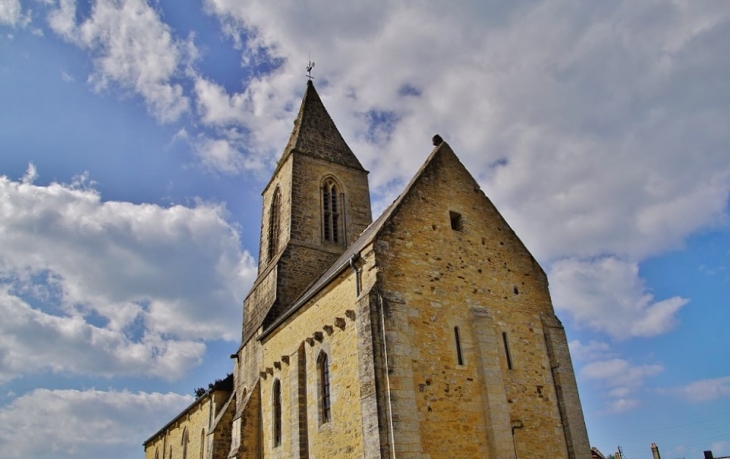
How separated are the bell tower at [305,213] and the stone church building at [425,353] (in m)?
2.22

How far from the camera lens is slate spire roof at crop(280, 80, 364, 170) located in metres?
25.5

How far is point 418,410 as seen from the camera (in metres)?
11.8

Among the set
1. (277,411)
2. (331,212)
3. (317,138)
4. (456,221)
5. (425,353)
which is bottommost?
(277,411)

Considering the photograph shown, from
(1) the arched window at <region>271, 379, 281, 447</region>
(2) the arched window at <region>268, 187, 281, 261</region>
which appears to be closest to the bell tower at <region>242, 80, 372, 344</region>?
(2) the arched window at <region>268, 187, 281, 261</region>

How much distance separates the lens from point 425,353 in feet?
41.5

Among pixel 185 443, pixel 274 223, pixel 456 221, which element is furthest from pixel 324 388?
pixel 185 443

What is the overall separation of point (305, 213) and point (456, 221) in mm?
9845

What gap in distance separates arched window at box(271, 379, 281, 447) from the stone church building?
4 cm

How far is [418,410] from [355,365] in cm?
194

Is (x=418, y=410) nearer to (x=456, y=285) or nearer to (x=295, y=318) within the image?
(x=456, y=285)

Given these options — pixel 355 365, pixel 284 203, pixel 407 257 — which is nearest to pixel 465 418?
pixel 355 365

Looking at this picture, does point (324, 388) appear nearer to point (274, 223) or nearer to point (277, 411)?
point (277, 411)

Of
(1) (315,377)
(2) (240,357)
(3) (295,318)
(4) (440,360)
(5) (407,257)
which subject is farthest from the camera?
(2) (240,357)

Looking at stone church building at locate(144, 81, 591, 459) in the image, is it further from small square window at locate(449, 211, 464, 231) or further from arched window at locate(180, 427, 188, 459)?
arched window at locate(180, 427, 188, 459)
